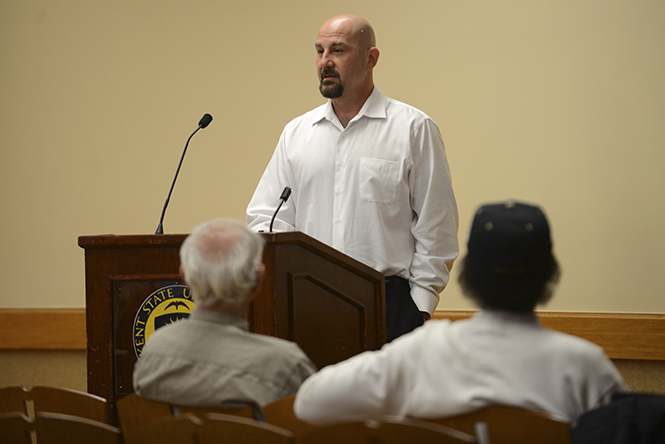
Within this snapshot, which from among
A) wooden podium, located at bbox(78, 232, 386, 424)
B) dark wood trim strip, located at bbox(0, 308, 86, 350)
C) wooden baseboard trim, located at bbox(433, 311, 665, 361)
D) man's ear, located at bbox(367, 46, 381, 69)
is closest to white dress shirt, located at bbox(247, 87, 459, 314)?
man's ear, located at bbox(367, 46, 381, 69)

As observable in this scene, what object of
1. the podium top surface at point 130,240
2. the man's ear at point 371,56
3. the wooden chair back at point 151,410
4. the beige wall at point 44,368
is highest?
the man's ear at point 371,56

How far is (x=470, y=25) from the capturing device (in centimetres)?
371

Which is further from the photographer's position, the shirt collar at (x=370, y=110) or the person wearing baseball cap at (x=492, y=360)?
the shirt collar at (x=370, y=110)

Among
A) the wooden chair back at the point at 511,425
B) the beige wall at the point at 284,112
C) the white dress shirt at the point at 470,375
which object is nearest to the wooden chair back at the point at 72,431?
the white dress shirt at the point at 470,375

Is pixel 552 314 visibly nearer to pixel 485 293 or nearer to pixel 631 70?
→ pixel 631 70

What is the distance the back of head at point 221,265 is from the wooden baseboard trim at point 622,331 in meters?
2.54

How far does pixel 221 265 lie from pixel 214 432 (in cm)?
38

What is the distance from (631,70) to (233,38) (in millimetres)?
2220

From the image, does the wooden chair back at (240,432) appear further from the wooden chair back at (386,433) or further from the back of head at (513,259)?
the back of head at (513,259)

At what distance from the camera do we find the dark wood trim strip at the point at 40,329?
13.0 feet

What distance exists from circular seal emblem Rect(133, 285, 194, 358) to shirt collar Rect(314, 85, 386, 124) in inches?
43.4

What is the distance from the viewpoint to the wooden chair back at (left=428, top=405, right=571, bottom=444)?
0.99 m

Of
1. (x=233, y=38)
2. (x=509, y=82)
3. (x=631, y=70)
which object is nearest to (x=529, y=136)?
(x=509, y=82)

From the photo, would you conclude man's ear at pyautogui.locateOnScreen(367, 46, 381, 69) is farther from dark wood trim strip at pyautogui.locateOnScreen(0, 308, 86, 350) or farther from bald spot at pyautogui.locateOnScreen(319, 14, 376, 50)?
dark wood trim strip at pyautogui.locateOnScreen(0, 308, 86, 350)
